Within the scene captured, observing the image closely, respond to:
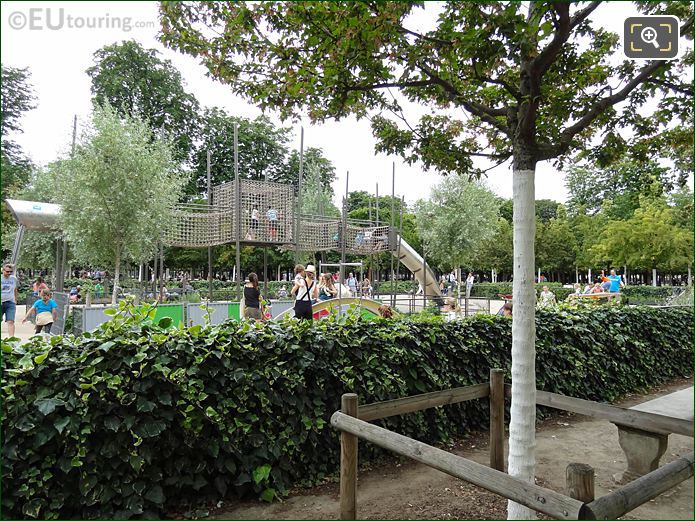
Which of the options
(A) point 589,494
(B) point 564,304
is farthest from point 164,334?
(B) point 564,304

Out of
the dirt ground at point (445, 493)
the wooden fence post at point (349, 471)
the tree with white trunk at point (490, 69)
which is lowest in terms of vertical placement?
the dirt ground at point (445, 493)

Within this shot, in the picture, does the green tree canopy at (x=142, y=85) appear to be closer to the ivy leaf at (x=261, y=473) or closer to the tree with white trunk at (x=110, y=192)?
the tree with white trunk at (x=110, y=192)

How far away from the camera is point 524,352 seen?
11.0 feet

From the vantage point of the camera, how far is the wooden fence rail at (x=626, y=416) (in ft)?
11.8

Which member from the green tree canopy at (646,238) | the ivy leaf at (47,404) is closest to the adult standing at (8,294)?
the ivy leaf at (47,404)

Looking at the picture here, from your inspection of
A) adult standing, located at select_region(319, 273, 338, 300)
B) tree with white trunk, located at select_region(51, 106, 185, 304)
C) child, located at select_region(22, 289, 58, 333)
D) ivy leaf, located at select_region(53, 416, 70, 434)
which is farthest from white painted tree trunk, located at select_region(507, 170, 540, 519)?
tree with white trunk, located at select_region(51, 106, 185, 304)

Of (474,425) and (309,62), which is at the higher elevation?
(309,62)

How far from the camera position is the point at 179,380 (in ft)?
12.1

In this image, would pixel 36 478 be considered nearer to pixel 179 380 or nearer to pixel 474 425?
pixel 179 380

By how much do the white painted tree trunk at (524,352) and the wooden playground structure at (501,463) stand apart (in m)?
0.26

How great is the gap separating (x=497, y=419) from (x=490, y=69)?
303 centimetres

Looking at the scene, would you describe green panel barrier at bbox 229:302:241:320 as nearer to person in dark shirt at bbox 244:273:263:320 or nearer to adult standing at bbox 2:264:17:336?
person in dark shirt at bbox 244:273:263:320

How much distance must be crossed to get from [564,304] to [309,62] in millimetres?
6508

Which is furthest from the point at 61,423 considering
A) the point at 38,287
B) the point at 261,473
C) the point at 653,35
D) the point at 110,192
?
the point at 110,192
